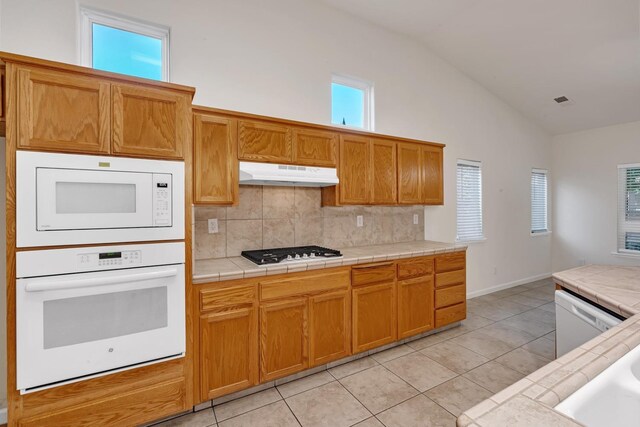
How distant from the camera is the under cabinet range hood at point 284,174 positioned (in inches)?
96.4

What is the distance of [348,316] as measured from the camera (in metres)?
2.71

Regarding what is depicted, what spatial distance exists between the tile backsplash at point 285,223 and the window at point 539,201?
3.67 m

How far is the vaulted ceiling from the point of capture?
322 cm

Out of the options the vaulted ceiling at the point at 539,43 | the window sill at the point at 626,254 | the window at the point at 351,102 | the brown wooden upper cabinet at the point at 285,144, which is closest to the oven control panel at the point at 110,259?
the brown wooden upper cabinet at the point at 285,144

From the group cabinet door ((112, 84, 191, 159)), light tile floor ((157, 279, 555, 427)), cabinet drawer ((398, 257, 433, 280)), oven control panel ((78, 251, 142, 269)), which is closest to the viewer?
oven control panel ((78, 251, 142, 269))

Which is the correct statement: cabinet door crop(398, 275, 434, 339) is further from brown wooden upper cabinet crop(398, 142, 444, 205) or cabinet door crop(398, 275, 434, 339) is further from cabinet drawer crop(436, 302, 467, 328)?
brown wooden upper cabinet crop(398, 142, 444, 205)

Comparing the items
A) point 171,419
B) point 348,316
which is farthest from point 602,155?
point 171,419

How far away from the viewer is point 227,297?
215 cm

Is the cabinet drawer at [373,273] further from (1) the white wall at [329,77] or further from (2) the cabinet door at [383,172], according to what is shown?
(1) the white wall at [329,77]

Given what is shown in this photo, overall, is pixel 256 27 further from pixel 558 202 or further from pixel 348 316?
pixel 558 202

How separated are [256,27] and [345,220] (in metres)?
2.18

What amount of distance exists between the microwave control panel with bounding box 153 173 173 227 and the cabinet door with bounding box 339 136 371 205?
165 centimetres

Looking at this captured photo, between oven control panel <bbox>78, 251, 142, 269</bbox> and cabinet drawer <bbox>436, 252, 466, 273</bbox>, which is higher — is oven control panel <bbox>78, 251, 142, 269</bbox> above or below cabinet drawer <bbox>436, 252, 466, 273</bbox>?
above

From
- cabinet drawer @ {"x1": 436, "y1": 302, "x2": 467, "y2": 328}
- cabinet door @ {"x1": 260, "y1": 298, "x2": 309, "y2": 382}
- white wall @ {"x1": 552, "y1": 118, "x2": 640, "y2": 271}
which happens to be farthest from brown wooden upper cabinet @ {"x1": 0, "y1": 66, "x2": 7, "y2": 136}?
white wall @ {"x1": 552, "y1": 118, "x2": 640, "y2": 271}
